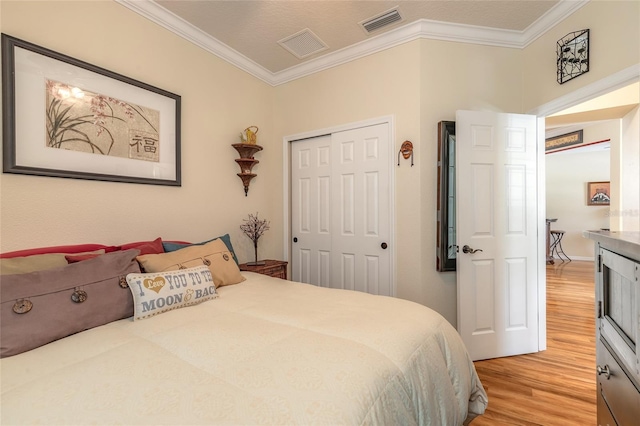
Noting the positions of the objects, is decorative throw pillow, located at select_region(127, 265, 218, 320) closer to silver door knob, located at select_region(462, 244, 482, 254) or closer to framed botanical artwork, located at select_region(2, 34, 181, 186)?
framed botanical artwork, located at select_region(2, 34, 181, 186)

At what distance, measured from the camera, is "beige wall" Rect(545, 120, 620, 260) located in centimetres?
675

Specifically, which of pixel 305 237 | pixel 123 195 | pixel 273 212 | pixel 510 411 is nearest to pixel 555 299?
pixel 510 411

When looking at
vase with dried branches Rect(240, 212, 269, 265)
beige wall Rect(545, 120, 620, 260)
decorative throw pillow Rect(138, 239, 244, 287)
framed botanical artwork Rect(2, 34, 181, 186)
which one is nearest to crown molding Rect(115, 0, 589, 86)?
framed botanical artwork Rect(2, 34, 181, 186)

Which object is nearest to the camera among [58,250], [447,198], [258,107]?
[58,250]

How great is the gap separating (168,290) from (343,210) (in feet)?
6.26

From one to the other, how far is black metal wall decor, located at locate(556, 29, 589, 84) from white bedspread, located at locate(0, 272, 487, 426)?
2208mm

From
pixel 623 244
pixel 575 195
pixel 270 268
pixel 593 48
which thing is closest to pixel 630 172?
pixel 593 48

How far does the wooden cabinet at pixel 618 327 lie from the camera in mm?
823

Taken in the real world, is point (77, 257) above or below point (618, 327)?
above

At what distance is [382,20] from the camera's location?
7.96ft

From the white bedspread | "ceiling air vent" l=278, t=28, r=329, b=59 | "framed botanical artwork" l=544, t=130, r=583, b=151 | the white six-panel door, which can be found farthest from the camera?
"framed botanical artwork" l=544, t=130, r=583, b=151

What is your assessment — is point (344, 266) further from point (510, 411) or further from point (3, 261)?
point (3, 261)

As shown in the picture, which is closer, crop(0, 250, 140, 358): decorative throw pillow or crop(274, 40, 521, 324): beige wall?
crop(0, 250, 140, 358): decorative throw pillow

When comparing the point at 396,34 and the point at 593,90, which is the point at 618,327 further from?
the point at 396,34
